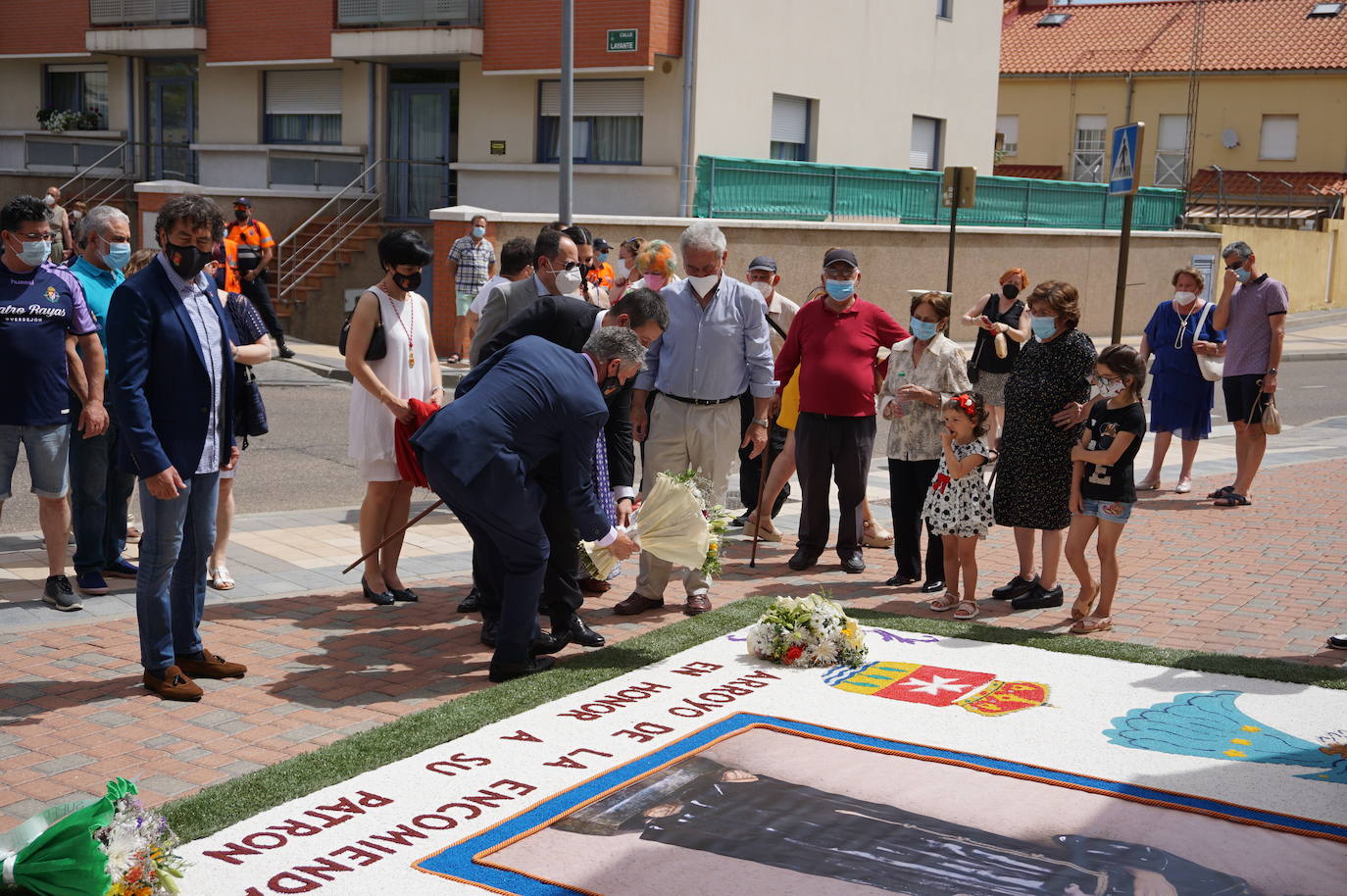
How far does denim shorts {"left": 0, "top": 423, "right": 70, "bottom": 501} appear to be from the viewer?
7.23 m

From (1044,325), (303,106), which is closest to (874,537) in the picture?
(1044,325)

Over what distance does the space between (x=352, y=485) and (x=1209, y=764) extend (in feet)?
25.2

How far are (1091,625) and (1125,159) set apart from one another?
600 cm

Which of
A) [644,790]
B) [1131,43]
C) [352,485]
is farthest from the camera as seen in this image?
[1131,43]

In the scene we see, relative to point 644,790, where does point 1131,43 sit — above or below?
above

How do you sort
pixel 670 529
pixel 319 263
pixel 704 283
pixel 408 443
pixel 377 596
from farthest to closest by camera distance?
pixel 319 263 < pixel 704 283 < pixel 377 596 < pixel 408 443 < pixel 670 529

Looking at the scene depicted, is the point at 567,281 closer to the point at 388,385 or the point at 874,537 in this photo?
the point at 388,385

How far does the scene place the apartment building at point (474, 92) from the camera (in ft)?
76.9

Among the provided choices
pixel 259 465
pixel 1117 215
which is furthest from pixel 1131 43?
pixel 259 465

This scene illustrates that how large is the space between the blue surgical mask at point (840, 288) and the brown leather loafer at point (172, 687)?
14.6 feet

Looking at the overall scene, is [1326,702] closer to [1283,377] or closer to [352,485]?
[352,485]

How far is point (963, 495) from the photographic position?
7648 millimetres

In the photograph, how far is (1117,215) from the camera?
3091 cm

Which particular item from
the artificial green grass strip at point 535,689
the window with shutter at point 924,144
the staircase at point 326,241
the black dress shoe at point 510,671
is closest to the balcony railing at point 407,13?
the staircase at point 326,241
